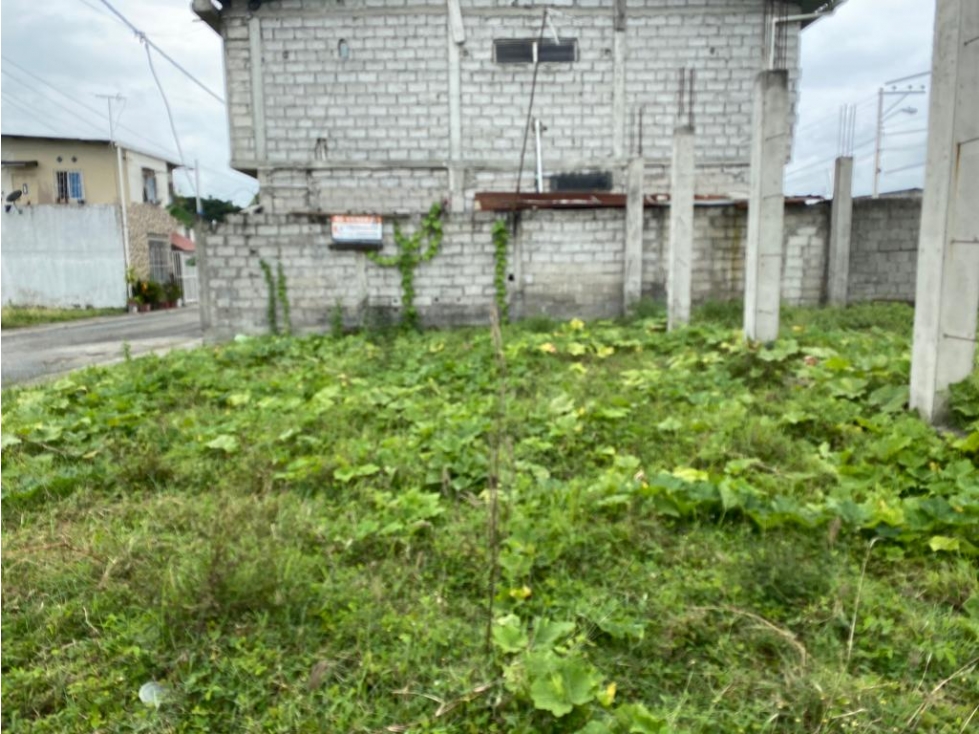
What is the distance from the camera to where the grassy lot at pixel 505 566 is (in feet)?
6.54

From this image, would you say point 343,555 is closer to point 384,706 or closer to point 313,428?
point 384,706

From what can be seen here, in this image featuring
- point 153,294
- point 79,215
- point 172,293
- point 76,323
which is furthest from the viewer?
point 172,293

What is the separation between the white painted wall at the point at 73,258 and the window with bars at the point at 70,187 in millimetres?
2283

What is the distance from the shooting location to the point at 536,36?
11.9 m

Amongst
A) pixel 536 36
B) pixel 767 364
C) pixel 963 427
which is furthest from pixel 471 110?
→ pixel 963 427

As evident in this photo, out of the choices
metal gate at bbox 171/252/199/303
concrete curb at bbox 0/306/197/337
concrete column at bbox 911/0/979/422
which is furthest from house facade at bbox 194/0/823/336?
metal gate at bbox 171/252/199/303

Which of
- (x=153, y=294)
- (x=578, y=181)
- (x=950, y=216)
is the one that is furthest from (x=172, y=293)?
(x=950, y=216)

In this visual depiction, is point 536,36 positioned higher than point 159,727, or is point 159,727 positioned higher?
point 536,36

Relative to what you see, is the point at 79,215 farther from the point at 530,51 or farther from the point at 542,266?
the point at 542,266

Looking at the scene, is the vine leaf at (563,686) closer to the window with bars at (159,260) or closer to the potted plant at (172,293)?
the potted plant at (172,293)

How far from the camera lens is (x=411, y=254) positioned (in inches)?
380

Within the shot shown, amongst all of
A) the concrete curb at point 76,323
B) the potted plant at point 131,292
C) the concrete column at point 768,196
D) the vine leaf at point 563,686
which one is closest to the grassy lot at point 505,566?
the vine leaf at point 563,686

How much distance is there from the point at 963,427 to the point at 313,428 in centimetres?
403

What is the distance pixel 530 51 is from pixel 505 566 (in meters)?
11.5
